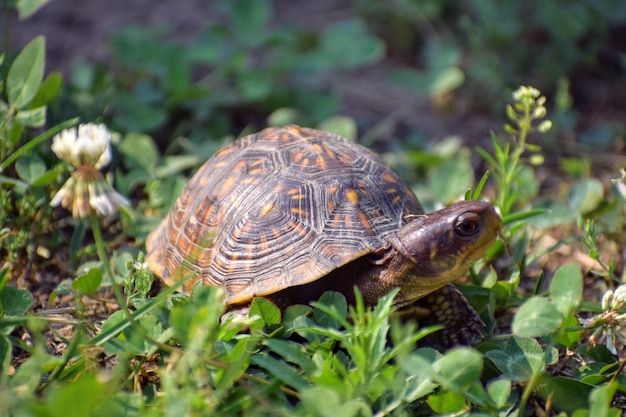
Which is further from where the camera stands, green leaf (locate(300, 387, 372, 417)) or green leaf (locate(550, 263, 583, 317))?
green leaf (locate(550, 263, 583, 317))

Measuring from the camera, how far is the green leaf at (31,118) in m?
2.08

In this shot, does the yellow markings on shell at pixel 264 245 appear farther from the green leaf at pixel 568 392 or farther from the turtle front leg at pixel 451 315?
the green leaf at pixel 568 392

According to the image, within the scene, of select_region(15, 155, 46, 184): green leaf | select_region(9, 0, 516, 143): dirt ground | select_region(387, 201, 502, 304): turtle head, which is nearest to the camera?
select_region(387, 201, 502, 304): turtle head

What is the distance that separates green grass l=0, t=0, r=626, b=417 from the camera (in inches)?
54.1

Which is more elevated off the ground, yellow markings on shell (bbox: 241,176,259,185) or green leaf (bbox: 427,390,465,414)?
yellow markings on shell (bbox: 241,176,259,185)

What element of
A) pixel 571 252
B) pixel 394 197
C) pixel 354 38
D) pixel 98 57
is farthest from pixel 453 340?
pixel 98 57

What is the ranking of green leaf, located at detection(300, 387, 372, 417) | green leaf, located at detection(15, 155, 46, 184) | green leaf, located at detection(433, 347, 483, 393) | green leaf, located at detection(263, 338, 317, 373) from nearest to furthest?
1. green leaf, located at detection(300, 387, 372, 417)
2. green leaf, located at detection(433, 347, 483, 393)
3. green leaf, located at detection(263, 338, 317, 373)
4. green leaf, located at detection(15, 155, 46, 184)

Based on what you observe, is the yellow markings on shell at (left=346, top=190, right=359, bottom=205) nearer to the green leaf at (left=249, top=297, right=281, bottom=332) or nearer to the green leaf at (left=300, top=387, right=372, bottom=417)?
the green leaf at (left=249, top=297, right=281, bottom=332)

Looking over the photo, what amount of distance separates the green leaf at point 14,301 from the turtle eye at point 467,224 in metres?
1.07

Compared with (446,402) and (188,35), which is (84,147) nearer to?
(446,402)

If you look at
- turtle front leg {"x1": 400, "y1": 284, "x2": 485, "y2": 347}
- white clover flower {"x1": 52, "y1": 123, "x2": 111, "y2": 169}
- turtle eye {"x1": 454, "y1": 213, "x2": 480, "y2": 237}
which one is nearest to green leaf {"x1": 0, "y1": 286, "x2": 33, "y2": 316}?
white clover flower {"x1": 52, "y1": 123, "x2": 111, "y2": 169}

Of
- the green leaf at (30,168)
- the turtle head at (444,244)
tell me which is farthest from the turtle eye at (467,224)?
the green leaf at (30,168)

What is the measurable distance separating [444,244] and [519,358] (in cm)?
33

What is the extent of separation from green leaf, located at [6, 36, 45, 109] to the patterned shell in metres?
0.59
